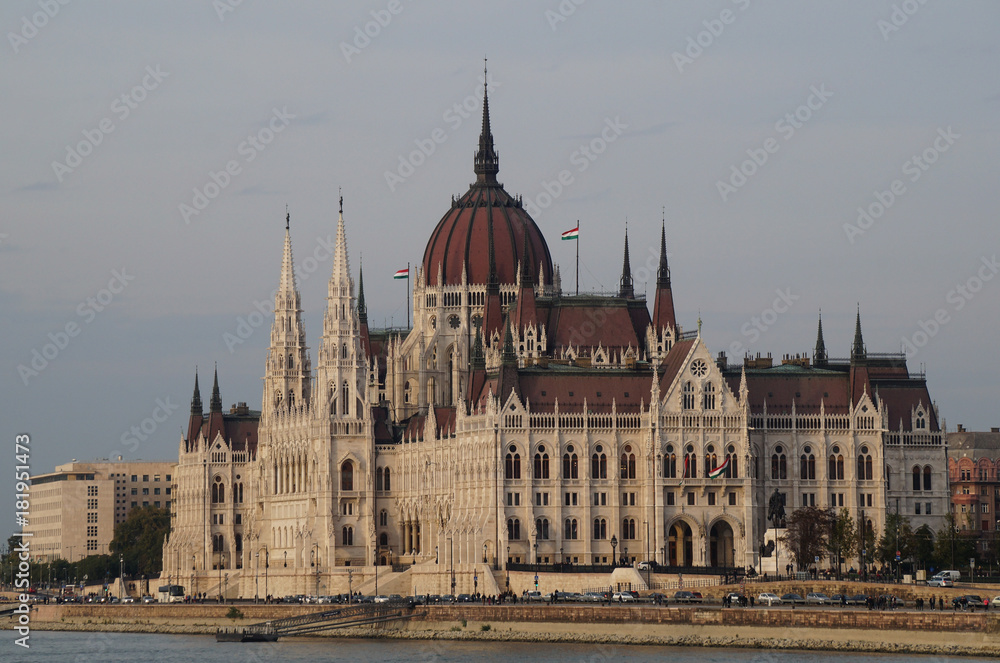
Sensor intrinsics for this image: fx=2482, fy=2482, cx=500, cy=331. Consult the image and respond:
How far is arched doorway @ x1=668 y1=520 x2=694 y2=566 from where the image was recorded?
634 feet

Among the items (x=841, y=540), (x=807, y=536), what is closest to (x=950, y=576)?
(x=807, y=536)

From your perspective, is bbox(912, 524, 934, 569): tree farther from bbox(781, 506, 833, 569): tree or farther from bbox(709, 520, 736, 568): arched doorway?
bbox(709, 520, 736, 568): arched doorway

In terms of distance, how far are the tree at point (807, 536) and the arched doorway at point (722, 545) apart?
8670 millimetres

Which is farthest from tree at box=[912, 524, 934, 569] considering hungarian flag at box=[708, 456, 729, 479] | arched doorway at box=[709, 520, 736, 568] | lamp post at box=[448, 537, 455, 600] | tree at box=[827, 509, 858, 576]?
lamp post at box=[448, 537, 455, 600]

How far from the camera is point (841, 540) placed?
18338 cm

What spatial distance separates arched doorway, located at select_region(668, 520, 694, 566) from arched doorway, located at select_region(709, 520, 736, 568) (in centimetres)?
165

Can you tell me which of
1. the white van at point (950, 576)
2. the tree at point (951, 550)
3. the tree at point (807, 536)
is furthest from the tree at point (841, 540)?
the white van at point (950, 576)

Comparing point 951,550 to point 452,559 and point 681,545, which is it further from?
point 452,559

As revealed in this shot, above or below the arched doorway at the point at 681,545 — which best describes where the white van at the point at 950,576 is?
below

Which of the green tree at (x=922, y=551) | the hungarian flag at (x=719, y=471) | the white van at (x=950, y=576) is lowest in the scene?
the white van at (x=950, y=576)

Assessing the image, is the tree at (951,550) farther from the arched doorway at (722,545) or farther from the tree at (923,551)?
the arched doorway at (722,545)

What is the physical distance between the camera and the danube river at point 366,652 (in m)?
141

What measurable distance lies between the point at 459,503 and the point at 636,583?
989 inches

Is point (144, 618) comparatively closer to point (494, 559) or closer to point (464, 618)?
point (494, 559)
